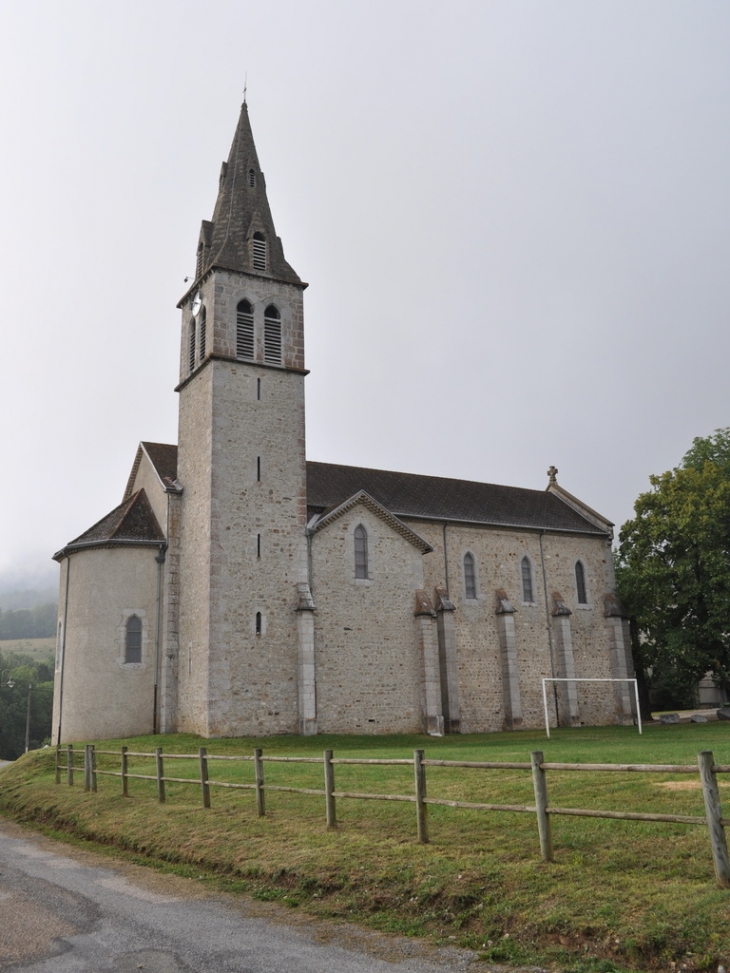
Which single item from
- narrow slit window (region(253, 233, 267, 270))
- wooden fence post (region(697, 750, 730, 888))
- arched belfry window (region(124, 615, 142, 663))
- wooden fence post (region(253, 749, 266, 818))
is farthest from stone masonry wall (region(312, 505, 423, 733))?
wooden fence post (region(697, 750, 730, 888))

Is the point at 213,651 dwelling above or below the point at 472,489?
below

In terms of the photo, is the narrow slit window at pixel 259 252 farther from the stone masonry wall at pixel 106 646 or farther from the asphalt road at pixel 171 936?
the asphalt road at pixel 171 936

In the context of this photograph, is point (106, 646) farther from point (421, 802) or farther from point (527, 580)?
point (421, 802)

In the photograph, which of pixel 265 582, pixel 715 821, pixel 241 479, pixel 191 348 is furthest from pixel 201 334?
pixel 715 821

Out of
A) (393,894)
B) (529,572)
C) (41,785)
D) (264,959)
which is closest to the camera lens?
(264,959)

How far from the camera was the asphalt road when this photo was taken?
816 centimetres

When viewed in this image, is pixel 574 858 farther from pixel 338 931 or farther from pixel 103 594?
pixel 103 594

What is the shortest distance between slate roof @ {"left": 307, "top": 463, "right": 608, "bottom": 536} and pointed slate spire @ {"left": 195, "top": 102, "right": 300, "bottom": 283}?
9.64m

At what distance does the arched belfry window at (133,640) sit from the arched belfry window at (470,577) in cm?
1557

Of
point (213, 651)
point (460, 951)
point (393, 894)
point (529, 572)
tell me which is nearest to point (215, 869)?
point (393, 894)

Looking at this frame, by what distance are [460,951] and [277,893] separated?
3.34 meters

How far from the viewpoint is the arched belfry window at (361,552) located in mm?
35156

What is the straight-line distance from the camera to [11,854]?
49.9 feet

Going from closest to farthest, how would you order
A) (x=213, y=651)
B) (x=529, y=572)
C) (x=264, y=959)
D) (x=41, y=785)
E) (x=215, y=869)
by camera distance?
(x=264, y=959), (x=215, y=869), (x=41, y=785), (x=213, y=651), (x=529, y=572)
